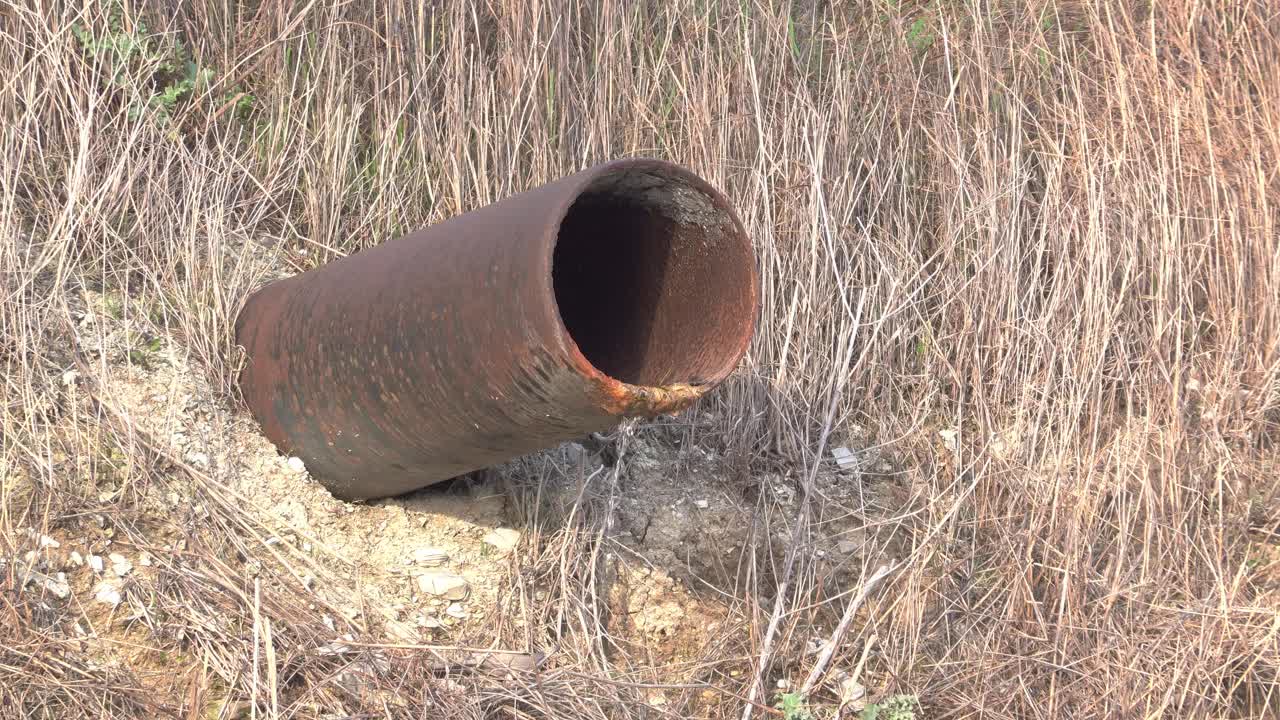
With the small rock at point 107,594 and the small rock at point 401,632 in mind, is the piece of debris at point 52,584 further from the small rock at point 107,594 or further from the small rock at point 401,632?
the small rock at point 401,632

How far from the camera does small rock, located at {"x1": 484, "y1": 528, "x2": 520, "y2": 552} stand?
8.20 feet

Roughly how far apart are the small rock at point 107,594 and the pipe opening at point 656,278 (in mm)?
1007

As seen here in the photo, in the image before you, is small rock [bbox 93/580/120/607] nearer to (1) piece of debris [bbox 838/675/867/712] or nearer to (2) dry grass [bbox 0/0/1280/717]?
(2) dry grass [bbox 0/0/1280/717]

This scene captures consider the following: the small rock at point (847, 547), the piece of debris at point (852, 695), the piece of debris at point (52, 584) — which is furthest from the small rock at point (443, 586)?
the small rock at point (847, 547)

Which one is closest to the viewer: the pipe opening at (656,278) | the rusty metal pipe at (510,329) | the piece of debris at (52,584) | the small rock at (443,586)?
the rusty metal pipe at (510,329)

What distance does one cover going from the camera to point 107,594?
215 centimetres

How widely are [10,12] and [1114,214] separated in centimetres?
310

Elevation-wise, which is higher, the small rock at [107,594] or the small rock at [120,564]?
the small rock at [120,564]

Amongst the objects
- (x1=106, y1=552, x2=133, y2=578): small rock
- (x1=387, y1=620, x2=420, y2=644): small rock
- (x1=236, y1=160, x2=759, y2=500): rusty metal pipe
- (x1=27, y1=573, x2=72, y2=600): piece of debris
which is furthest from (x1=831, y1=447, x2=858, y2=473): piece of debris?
(x1=27, y1=573, x2=72, y2=600): piece of debris

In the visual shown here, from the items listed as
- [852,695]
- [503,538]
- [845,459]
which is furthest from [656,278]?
[845,459]

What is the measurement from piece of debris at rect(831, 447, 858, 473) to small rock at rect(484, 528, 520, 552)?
3.30 feet

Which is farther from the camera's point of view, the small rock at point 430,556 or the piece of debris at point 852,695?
the piece of debris at point 852,695

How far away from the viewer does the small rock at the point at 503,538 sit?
8.20 feet

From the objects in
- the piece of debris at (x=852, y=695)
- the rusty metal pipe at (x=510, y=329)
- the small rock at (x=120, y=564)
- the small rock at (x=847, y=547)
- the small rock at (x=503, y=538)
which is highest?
the rusty metal pipe at (x=510, y=329)
